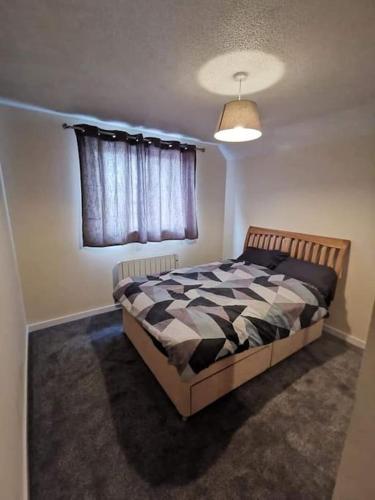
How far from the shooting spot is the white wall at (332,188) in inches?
87.8

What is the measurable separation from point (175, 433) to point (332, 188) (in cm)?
273

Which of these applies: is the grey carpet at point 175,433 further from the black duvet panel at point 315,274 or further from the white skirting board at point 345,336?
the black duvet panel at point 315,274

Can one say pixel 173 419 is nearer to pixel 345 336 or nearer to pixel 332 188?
pixel 345 336

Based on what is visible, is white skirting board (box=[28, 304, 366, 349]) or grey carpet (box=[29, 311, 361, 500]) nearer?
grey carpet (box=[29, 311, 361, 500])

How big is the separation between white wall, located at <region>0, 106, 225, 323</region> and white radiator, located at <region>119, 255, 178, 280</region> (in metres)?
0.12

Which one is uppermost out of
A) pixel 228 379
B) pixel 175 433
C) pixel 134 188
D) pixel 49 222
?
pixel 134 188

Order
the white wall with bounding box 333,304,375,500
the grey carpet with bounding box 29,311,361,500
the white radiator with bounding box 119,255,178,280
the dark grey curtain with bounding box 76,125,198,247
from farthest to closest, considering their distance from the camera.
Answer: the white radiator with bounding box 119,255,178,280, the dark grey curtain with bounding box 76,125,198,247, the grey carpet with bounding box 29,311,361,500, the white wall with bounding box 333,304,375,500

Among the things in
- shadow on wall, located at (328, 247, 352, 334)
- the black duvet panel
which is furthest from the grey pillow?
shadow on wall, located at (328, 247, 352, 334)

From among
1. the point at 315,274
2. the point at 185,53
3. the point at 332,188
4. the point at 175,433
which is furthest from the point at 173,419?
the point at 332,188

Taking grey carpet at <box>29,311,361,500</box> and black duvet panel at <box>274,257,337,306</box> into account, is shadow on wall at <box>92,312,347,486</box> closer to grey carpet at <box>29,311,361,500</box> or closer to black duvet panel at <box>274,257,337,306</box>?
grey carpet at <box>29,311,361,500</box>

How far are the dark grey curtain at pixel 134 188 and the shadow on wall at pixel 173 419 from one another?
1.45 meters

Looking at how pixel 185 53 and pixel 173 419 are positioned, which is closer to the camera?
pixel 185 53

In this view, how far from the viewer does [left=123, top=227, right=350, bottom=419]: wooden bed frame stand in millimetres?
1517

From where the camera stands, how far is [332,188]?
2.47m
